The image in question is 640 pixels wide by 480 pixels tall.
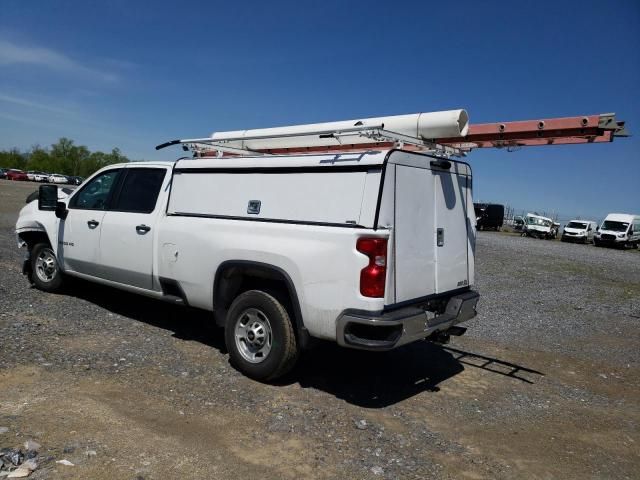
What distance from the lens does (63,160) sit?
352ft

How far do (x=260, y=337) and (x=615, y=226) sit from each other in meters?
37.4

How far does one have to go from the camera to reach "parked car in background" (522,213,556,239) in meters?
38.7

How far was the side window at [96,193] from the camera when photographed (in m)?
6.68

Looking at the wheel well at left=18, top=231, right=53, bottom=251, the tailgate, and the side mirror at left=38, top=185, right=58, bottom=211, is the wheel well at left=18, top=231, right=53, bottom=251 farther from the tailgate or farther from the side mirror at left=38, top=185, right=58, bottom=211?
the tailgate

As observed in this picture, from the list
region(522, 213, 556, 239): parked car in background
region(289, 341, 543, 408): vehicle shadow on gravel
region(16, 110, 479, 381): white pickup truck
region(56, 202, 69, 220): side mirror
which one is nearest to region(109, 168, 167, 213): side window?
region(16, 110, 479, 381): white pickup truck

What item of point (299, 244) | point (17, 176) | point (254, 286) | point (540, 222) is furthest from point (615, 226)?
point (17, 176)

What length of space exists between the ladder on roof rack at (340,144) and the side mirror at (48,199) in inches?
70.7

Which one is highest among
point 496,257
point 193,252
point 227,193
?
point 227,193

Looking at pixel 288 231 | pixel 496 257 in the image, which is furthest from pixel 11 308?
pixel 496 257

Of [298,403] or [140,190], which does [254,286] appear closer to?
[298,403]

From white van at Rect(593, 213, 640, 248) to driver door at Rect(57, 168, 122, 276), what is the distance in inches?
1413

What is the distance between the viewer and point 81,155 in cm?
11038

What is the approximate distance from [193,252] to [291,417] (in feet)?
6.87

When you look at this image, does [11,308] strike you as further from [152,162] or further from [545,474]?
[545,474]
